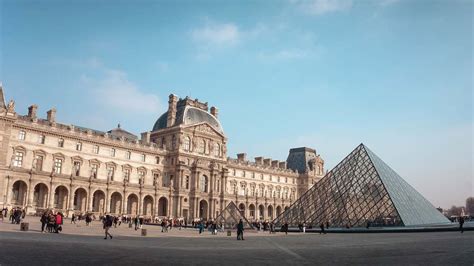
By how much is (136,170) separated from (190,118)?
1085 cm

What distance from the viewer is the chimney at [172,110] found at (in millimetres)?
61622

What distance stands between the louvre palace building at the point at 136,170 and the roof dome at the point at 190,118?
152 mm

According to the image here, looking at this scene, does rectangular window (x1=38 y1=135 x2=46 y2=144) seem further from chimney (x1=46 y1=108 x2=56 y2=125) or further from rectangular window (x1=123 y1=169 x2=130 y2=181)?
rectangular window (x1=123 y1=169 x2=130 y2=181)

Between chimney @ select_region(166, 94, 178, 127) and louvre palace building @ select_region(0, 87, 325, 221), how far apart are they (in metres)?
0.15

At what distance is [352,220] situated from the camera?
33.2 meters

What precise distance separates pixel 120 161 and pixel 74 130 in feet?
22.6

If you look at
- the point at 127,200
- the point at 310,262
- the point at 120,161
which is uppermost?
the point at 120,161

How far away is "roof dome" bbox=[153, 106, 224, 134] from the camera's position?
6084 centimetres

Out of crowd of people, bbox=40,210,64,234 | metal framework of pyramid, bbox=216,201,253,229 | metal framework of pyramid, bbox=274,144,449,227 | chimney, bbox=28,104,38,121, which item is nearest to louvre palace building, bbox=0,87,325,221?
chimney, bbox=28,104,38,121

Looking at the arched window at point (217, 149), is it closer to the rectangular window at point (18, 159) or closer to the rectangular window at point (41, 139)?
the rectangular window at point (41, 139)

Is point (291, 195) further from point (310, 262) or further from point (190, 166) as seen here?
point (310, 262)

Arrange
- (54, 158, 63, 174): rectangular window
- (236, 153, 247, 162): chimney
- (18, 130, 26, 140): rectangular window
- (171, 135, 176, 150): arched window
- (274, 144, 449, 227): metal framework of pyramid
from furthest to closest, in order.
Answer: (236, 153, 247, 162): chimney, (171, 135, 176, 150): arched window, (54, 158, 63, 174): rectangular window, (18, 130, 26, 140): rectangular window, (274, 144, 449, 227): metal framework of pyramid

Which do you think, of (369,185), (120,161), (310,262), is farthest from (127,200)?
(310,262)

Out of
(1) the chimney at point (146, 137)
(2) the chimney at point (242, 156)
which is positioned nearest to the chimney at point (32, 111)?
(1) the chimney at point (146, 137)
